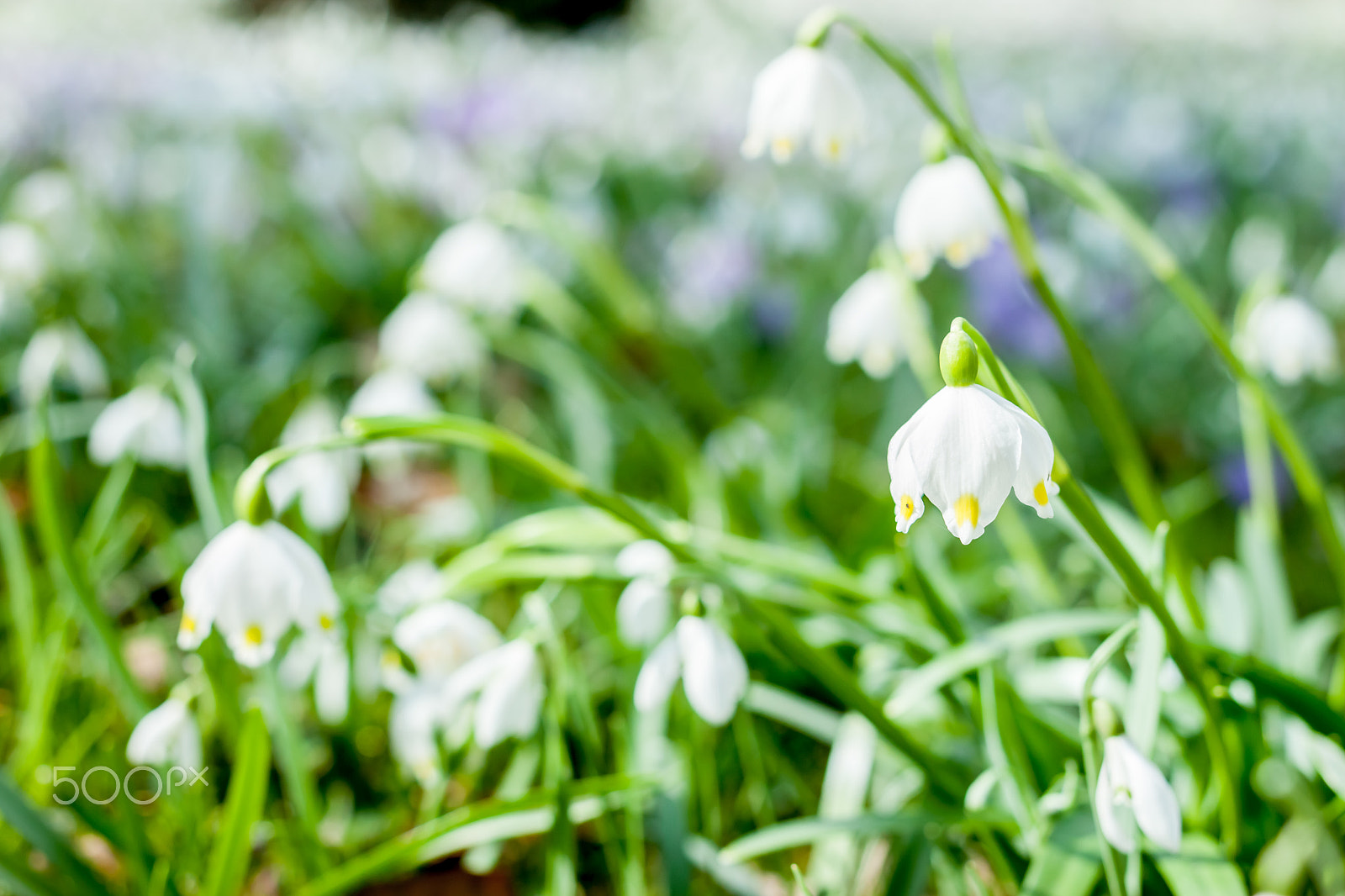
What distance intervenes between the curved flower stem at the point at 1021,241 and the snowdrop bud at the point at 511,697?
2.19 ft

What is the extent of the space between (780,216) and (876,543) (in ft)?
5.89

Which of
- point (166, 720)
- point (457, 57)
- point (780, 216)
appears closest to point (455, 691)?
point (166, 720)

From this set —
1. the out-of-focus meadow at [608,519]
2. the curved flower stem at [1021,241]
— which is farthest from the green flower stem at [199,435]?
the curved flower stem at [1021,241]

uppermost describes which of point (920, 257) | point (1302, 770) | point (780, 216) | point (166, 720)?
point (920, 257)

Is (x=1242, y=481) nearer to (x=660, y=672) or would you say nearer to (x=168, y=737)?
(x=660, y=672)

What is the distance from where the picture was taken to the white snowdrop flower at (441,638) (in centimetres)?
128

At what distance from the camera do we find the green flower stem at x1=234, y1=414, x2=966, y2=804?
99cm

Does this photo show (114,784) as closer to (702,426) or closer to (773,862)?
(773,862)

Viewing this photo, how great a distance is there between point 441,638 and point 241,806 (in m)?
0.28

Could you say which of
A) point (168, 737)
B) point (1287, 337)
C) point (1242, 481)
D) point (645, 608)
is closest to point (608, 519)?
point (645, 608)

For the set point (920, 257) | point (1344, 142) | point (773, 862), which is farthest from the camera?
point (1344, 142)

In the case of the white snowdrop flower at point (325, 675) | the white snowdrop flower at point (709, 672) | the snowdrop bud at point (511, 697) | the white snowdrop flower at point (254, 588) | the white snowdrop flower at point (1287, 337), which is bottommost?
the white snowdrop flower at point (325, 675)

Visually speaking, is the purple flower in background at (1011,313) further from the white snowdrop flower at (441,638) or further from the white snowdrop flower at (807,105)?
the white snowdrop flower at (441,638)

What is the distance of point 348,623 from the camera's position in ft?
4.53
